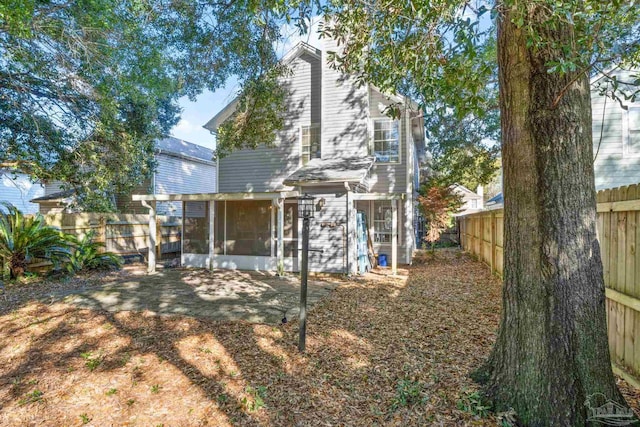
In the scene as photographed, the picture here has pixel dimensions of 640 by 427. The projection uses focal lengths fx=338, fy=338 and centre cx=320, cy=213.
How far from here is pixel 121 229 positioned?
11812mm

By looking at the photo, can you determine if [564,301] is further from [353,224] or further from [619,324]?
[353,224]

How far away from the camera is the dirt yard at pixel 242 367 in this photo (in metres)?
2.89

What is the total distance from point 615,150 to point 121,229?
50.6ft

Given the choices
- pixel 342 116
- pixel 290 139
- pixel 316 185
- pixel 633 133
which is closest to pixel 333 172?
pixel 316 185

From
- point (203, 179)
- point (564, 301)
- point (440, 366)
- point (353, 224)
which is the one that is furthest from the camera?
point (203, 179)

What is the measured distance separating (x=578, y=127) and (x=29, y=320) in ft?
23.9

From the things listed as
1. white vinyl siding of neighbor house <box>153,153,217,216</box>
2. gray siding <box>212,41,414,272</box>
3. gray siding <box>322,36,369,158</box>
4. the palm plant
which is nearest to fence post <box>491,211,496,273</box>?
gray siding <box>212,41,414,272</box>

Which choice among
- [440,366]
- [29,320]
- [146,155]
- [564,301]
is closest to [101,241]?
[146,155]

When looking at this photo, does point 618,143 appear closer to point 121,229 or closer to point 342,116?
point 342,116

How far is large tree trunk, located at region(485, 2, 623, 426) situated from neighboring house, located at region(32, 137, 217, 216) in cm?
1402

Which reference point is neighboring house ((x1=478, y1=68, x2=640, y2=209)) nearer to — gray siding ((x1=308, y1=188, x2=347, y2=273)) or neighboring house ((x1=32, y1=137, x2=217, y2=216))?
gray siding ((x1=308, y1=188, x2=347, y2=273))

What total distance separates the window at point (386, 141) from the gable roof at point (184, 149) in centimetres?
939

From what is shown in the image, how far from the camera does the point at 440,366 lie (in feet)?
11.7

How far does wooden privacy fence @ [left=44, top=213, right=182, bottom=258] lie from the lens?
9.65 m
